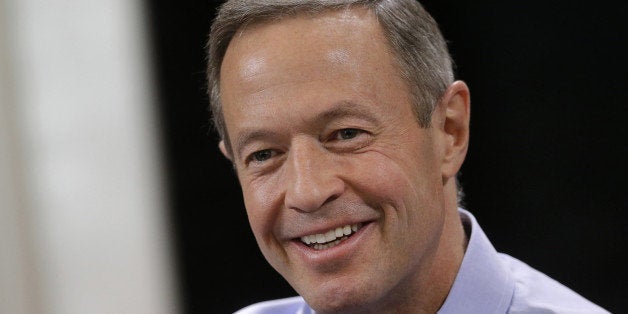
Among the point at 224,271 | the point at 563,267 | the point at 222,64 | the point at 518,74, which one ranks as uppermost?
the point at 222,64

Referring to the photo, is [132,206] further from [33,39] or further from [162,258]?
[33,39]

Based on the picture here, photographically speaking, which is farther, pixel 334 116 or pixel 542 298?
pixel 542 298

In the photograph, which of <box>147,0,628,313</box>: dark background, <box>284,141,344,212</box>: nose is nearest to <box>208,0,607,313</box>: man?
<box>284,141,344,212</box>: nose

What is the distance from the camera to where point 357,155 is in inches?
56.3

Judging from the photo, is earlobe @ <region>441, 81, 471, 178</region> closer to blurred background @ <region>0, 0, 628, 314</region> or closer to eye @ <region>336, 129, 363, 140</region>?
eye @ <region>336, 129, 363, 140</region>

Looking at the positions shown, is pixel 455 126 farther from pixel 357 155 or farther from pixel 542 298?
pixel 542 298

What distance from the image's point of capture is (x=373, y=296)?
55.8 inches

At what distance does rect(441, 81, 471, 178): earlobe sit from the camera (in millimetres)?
1539

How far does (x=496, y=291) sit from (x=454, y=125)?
1.02ft

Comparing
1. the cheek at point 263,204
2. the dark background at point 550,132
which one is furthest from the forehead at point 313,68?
the dark background at point 550,132

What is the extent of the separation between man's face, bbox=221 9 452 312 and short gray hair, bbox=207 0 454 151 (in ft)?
0.06

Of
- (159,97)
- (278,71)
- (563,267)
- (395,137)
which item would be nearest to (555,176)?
(563,267)

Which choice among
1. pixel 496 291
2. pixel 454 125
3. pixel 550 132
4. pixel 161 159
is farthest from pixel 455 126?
pixel 161 159

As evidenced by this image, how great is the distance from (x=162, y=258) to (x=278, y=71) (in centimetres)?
140
